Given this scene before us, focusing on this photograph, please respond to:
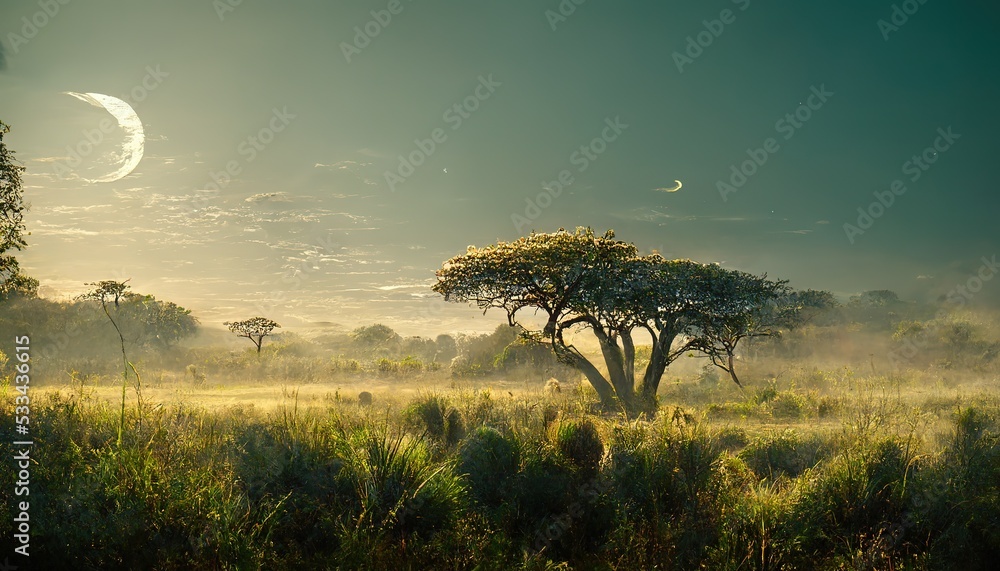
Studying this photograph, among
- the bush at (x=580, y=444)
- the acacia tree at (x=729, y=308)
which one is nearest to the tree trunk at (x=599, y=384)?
the acacia tree at (x=729, y=308)

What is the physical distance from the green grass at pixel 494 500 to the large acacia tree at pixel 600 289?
29.4 ft

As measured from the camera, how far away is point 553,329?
23391 mm

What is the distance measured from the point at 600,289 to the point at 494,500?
481 inches

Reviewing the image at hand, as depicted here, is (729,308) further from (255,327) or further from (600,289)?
(255,327)

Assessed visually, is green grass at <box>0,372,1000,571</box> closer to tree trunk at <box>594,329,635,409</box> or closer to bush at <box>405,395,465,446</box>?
bush at <box>405,395,465,446</box>

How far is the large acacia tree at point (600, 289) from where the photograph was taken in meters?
22.7

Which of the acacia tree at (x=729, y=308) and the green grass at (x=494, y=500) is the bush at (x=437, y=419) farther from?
the acacia tree at (x=729, y=308)

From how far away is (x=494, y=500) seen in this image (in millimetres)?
11469

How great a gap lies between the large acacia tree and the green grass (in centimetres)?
896

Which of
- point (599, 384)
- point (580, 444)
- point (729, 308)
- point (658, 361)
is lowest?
point (580, 444)

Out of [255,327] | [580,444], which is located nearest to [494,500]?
[580,444]

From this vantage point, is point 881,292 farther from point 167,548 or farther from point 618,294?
point 167,548

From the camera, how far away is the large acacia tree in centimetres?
2267

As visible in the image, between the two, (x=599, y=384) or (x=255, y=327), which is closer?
(x=599, y=384)
